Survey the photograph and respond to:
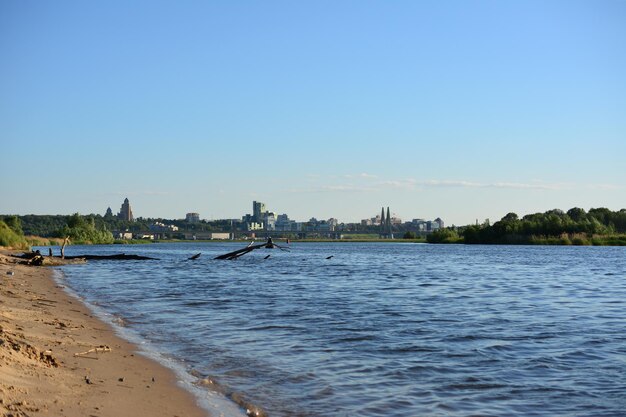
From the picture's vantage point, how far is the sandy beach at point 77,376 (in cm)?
864

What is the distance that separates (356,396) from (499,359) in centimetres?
447

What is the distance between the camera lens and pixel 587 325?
→ 1989cm

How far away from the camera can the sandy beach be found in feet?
28.3

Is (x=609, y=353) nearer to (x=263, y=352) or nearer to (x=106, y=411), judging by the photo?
(x=263, y=352)

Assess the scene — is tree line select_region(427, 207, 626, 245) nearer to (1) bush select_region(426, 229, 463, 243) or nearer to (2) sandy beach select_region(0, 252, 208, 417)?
(1) bush select_region(426, 229, 463, 243)

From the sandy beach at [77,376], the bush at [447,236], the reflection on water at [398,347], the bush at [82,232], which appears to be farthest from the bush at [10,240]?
the bush at [447,236]

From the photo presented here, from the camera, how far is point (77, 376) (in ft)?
35.3

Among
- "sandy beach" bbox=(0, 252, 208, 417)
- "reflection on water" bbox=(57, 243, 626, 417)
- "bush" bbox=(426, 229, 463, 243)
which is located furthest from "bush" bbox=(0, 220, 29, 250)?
"bush" bbox=(426, 229, 463, 243)

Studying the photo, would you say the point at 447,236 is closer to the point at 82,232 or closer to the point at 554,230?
the point at 554,230

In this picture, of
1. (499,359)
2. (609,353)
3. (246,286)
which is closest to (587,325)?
(609,353)

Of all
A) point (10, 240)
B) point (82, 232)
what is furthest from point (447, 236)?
point (10, 240)

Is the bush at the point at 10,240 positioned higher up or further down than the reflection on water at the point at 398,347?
higher up

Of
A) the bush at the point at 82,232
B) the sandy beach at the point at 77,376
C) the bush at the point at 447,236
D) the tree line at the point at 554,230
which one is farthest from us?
the bush at the point at 447,236

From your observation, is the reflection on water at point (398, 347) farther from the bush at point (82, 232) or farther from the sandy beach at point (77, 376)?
the bush at point (82, 232)
